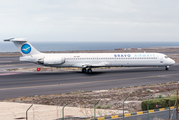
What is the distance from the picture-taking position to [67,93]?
24.6m

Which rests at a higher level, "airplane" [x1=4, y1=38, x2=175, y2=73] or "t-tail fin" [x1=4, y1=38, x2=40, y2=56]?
"t-tail fin" [x1=4, y1=38, x2=40, y2=56]

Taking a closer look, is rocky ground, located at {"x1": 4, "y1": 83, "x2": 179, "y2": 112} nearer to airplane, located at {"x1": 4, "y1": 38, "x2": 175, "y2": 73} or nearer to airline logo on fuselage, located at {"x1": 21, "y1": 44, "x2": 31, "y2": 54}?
airplane, located at {"x1": 4, "y1": 38, "x2": 175, "y2": 73}

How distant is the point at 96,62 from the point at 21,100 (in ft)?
71.2

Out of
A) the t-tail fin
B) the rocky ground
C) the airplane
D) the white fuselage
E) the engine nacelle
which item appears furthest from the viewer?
the white fuselage

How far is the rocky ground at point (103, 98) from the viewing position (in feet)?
62.0

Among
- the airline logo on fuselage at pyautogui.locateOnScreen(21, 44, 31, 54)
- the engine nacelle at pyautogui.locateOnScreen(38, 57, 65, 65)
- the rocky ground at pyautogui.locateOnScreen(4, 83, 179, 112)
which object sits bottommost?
the rocky ground at pyautogui.locateOnScreen(4, 83, 179, 112)

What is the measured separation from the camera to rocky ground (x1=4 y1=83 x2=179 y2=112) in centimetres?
1889

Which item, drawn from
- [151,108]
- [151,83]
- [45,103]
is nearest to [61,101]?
[45,103]

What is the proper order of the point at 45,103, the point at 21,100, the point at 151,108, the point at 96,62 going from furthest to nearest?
the point at 96,62 < the point at 21,100 < the point at 45,103 < the point at 151,108

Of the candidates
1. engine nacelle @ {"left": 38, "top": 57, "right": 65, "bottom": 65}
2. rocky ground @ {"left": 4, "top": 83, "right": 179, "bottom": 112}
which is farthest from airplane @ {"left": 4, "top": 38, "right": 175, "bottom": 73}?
rocky ground @ {"left": 4, "top": 83, "right": 179, "bottom": 112}

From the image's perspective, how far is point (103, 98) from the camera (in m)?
21.7

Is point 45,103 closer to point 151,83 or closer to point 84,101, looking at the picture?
point 84,101

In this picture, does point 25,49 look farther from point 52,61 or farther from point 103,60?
point 103,60

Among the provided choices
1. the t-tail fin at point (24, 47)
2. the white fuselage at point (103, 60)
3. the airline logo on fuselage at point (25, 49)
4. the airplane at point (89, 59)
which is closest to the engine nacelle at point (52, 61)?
the airplane at point (89, 59)
